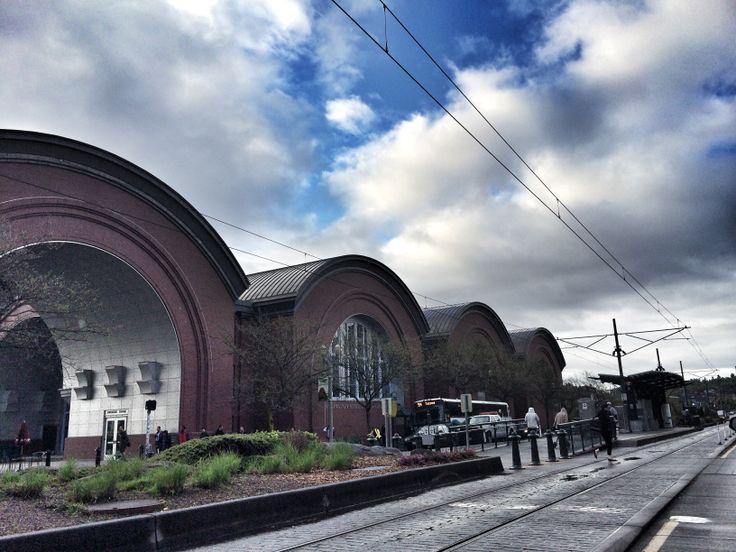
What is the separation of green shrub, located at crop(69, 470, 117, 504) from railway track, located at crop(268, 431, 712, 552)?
343 cm

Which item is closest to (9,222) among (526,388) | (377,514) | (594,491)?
(377,514)

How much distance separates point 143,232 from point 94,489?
21729mm

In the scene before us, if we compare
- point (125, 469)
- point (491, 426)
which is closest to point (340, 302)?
point (491, 426)

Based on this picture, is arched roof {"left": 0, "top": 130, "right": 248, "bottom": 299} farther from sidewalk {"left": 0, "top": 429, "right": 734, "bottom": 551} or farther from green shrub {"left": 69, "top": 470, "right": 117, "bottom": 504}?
sidewalk {"left": 0, "top": 429, "right": 734, "bottom": 551}

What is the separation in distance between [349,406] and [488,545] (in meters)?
32.8

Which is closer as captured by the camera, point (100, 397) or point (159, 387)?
point (159, 387)

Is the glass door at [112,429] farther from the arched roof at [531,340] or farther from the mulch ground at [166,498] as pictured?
the arched roof at [531,340]

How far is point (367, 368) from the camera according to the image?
126 feet

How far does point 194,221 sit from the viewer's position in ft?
104

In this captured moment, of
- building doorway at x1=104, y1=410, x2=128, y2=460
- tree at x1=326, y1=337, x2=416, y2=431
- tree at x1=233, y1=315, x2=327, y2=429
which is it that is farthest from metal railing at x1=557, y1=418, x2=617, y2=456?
building doorway at x1=104, y1=410, x2=128, y2=460

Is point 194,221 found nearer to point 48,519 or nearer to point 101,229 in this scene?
point 101,229

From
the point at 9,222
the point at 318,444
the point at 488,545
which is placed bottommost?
the point at 488,545

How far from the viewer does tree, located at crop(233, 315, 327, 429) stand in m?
30.8

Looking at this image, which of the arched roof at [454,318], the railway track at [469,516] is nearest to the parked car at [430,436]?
the railway track at [469,516]
